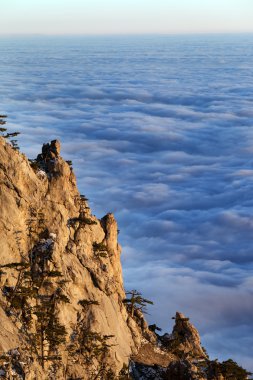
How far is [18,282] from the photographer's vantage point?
35.8 metres

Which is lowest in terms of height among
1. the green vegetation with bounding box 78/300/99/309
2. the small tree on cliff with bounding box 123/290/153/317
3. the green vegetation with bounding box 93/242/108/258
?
the green vegetation with bounding box 78/300/99/309

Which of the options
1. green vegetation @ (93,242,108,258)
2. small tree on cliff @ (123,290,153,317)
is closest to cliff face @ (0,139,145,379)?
green vegetation @ (93,242,108,258)

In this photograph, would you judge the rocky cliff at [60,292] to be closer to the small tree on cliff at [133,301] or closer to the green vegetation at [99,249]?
the green vegetation at [99,249]

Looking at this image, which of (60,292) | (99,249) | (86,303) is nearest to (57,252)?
(60,292)

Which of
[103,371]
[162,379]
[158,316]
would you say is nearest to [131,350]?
[162,379]

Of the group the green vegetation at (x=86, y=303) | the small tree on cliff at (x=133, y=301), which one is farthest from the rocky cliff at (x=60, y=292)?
the small tree on cliff at (x=133, y=301)

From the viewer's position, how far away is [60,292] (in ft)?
123

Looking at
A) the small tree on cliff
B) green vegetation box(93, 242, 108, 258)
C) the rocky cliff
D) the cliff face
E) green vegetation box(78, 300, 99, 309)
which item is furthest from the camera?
the small tree on cliff

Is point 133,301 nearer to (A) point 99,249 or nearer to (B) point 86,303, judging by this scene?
(A) point 99,249

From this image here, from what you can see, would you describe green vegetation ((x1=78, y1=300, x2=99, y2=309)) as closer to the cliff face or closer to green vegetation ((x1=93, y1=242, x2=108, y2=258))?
the cliff face

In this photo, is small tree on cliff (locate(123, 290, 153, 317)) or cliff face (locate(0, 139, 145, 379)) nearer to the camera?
cliff face (locate(0, 139, 145, 379))

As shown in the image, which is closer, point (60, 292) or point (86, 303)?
point (60, 292)

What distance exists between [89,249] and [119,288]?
236 inches

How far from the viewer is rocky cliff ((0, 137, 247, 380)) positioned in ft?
113
